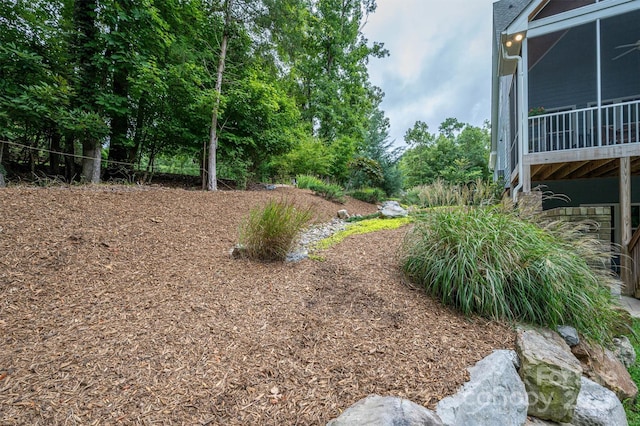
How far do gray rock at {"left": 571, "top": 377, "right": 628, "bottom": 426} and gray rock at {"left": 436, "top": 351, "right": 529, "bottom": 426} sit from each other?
1.74 ft

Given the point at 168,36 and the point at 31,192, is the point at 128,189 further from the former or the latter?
the point at 168,36

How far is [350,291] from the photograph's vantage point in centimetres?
255

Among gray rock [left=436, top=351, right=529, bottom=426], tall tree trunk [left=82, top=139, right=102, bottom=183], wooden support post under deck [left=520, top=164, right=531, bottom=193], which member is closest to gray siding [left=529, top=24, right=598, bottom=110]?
wooden support post under deck [left=520, top=164, right=531, bottom=193]

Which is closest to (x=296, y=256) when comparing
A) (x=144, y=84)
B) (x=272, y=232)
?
(x=272, y=232)

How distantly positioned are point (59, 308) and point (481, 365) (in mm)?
3025

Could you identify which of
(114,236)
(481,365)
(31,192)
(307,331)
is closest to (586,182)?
(481,365)

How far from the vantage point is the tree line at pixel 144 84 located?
4.45 metres

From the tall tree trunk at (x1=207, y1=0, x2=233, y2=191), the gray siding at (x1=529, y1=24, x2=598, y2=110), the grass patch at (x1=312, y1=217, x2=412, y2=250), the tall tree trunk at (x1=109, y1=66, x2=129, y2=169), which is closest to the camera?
the grass patch at (x1=312, y1=217, x2=412, y2=250)

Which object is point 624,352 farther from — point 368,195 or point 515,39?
point 368,195

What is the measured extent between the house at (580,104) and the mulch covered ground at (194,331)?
4261 mm

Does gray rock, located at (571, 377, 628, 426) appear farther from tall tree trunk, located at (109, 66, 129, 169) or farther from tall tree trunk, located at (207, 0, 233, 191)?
tall tree trunk, located at (109, 66, 129, 169)

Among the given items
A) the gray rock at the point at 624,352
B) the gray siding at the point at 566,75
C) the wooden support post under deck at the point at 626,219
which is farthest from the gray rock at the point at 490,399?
the gray siding at the point at 566,75

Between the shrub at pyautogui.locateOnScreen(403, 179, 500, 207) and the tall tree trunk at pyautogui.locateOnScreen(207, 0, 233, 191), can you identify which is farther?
the tall tree trunk at pyautogui.locateOnScreen(207, 0, 233, 191)

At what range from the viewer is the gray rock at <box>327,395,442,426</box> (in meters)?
1.25
